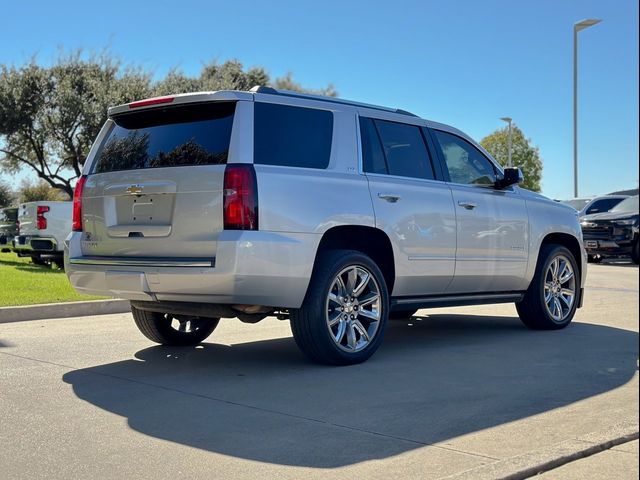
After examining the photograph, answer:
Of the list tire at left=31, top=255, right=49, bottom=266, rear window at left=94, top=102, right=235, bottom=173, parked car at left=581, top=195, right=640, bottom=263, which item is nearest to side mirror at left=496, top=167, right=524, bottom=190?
rear window at left=94, top=102, right=235, bottom=173

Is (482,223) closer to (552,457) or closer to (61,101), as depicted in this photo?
(552,457)

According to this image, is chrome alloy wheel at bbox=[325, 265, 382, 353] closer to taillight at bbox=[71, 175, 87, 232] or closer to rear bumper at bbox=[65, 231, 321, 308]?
rear bumper at bbox=[65, 231, 321, 308]

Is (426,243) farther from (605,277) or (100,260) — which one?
(605,277)

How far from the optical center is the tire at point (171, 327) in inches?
285

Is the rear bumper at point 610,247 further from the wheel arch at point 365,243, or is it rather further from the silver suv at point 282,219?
the wheel arch at point 365,243

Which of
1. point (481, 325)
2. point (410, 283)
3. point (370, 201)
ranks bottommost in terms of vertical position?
point (481, 325)

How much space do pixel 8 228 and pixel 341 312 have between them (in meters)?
15.4

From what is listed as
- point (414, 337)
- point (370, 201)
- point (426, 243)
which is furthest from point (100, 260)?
point (414, 337)

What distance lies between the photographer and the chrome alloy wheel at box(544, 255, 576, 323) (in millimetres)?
8469

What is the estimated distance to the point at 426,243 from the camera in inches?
275

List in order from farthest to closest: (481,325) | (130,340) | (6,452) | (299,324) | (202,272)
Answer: (481,325) < (130,340) < (299,324) < (202,272) < (6,452)

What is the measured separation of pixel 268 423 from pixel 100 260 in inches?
92.0

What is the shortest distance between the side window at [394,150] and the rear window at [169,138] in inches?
52.7

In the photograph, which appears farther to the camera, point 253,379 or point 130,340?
point 130,340
